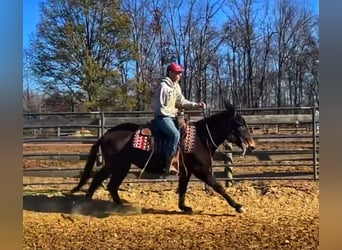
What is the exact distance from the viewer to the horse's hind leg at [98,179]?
4.93 m

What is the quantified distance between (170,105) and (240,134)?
37.5 inches

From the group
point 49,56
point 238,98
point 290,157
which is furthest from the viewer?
point 290,157

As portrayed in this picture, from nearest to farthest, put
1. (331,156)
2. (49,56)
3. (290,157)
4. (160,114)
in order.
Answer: (331,156)
(49,56)
(160,114)
(290,157)

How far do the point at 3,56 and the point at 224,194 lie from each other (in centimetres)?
281

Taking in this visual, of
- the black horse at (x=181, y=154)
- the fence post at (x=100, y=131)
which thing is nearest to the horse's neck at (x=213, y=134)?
the black horse at (x=181, y=154)

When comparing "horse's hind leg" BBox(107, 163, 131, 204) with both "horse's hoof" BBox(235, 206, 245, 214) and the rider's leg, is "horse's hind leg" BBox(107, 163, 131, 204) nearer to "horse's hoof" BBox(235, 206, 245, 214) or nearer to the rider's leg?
the rider's leg

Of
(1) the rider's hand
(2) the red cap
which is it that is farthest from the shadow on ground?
(2) the red cap

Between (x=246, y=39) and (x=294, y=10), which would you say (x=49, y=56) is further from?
(x=294, y=10)

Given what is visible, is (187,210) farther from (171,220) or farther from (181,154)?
(181,154)

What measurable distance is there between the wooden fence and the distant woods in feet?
0.79

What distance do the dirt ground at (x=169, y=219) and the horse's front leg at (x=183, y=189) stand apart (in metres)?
0.08

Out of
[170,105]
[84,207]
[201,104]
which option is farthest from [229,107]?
[84,207]

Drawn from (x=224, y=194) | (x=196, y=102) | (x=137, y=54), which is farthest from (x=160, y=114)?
(x=224, y=194)

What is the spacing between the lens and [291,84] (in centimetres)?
386
